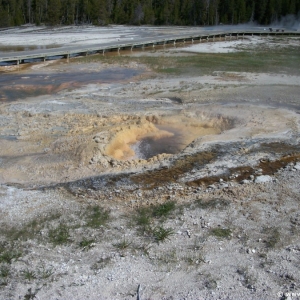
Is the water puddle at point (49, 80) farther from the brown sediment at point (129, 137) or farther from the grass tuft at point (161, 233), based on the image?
the grass tuft at point (161, 233)

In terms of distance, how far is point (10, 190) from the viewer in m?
7.97

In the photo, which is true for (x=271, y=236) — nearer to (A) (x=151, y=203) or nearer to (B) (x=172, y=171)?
(A) (x=151, y=203)

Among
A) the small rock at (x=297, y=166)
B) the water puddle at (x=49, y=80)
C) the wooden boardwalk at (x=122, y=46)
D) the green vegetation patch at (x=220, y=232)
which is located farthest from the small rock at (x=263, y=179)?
the wooden boardwalk at (x=122, y=46)

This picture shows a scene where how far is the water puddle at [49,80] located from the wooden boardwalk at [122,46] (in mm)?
4337

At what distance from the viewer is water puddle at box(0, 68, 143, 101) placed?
55.3 feet

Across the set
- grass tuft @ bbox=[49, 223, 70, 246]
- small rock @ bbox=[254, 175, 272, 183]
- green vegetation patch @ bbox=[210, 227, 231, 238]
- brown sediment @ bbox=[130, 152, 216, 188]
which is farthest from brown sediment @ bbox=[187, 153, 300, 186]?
grass tuft @ bbox=[49, 223, 70, 246]

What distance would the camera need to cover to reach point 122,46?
3250 centimetres

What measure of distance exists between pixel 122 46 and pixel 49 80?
14.1 metres

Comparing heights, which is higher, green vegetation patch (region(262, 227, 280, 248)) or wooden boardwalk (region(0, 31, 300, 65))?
wooden boardwalk (region(0, 31, 300, 65))

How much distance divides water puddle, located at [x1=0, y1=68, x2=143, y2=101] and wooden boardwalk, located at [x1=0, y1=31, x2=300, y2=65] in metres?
4.34

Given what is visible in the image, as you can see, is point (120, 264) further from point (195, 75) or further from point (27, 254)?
point (195, 75)

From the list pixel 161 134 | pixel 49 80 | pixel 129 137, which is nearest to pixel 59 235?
pixel 129 137

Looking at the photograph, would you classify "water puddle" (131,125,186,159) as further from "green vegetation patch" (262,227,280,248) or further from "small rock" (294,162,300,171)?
"green vegetation patch" (262,227,280,248)

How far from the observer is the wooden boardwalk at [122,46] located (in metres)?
25.1
